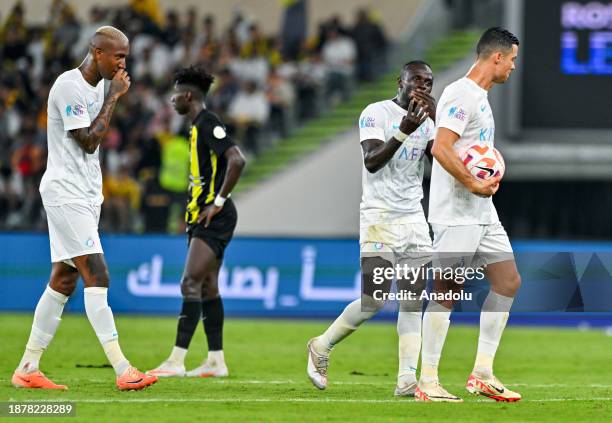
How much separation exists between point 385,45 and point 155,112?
14.3ft

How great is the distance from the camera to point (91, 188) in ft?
32.7

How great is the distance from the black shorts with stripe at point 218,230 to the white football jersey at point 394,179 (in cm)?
205

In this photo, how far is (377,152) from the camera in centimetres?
973

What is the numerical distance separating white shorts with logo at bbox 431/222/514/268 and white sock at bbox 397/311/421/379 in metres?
0.62

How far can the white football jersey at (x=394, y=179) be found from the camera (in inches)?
396

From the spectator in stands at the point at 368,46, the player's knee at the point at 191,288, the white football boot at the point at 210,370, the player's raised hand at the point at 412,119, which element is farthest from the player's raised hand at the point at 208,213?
the spectator in stands at the point at 368,46

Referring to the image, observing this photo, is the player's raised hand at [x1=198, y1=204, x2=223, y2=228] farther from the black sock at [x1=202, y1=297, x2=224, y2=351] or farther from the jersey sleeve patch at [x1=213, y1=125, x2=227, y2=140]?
the black sock at [x1=202, y1=297, x2=224, y2=351]

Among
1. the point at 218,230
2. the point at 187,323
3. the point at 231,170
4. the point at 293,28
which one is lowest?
the point at 187,323

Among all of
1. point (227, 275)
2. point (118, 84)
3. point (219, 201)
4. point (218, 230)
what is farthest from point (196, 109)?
point (227, 275)

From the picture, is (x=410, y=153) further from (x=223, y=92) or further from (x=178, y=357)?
(x=223, y=92)

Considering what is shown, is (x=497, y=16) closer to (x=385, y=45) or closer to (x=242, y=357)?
(x=385, y=45)

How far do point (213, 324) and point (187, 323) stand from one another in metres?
0.33

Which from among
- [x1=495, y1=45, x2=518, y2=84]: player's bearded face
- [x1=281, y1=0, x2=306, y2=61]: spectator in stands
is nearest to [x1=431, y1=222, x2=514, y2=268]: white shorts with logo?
[x1=495, y1=45, x2=518, y2=84]: player's bearded face

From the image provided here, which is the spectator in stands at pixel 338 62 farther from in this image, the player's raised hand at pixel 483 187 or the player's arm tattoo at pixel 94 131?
the player's raised hand at pixel 483 187
